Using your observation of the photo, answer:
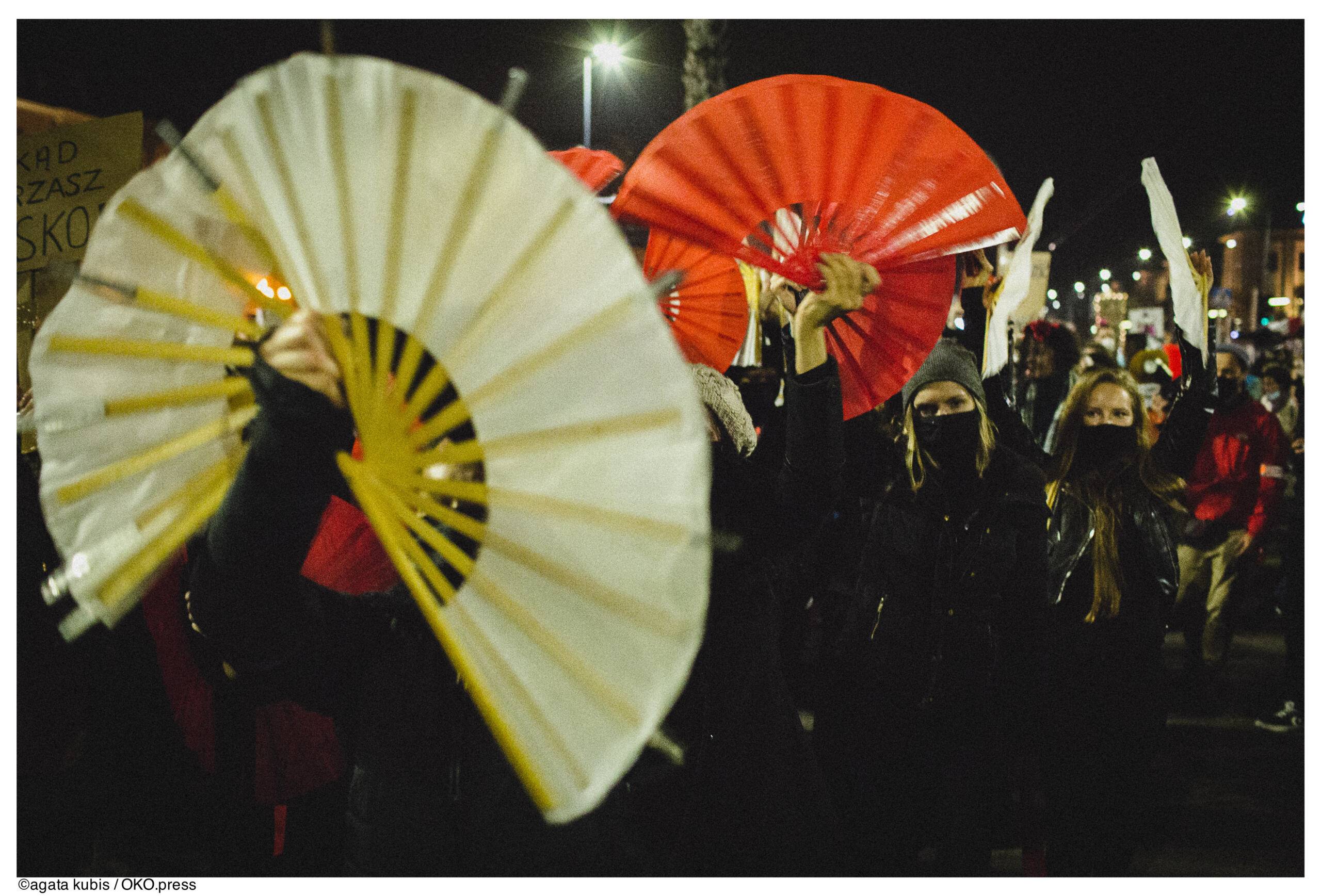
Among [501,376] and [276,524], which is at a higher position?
[501,376]

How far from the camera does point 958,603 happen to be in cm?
290

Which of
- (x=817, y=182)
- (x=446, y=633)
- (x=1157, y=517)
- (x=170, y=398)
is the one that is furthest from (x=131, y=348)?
(x=1157, y=517)

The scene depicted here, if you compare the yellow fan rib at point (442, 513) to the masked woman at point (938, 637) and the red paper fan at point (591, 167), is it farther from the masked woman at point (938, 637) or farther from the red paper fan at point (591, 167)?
the masked woman at point (938, 637)

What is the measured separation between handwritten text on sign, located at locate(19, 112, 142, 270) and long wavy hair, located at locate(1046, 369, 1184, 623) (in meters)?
2.92

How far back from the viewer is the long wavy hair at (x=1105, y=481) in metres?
3.17

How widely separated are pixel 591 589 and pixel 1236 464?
18.6ft

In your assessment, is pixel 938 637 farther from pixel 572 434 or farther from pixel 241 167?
pixel 241 167

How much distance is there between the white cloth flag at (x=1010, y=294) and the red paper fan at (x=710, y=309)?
2.66 feet

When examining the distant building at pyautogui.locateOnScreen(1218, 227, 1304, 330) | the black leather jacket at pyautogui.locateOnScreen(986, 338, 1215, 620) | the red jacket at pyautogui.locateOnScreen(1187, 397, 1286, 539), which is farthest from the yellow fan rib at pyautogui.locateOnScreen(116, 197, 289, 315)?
the distant building at pyautogui.locateOnScreen(1218, 227, 1304, 330)

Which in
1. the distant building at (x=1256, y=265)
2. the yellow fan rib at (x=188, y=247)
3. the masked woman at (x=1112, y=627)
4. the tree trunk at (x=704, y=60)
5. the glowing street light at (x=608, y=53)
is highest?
the distant building at (x=1256, y=265)

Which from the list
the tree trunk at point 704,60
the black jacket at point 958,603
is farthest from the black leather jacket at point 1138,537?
the tree trunk at point 704,60

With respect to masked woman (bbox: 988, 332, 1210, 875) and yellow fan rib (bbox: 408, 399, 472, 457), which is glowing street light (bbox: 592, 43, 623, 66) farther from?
yellow fan rib (bbox: 408, 399, 472, 457)

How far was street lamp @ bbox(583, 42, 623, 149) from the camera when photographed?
13.0m

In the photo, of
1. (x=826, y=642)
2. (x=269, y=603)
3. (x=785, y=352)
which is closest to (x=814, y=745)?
(x=826, y=642)
